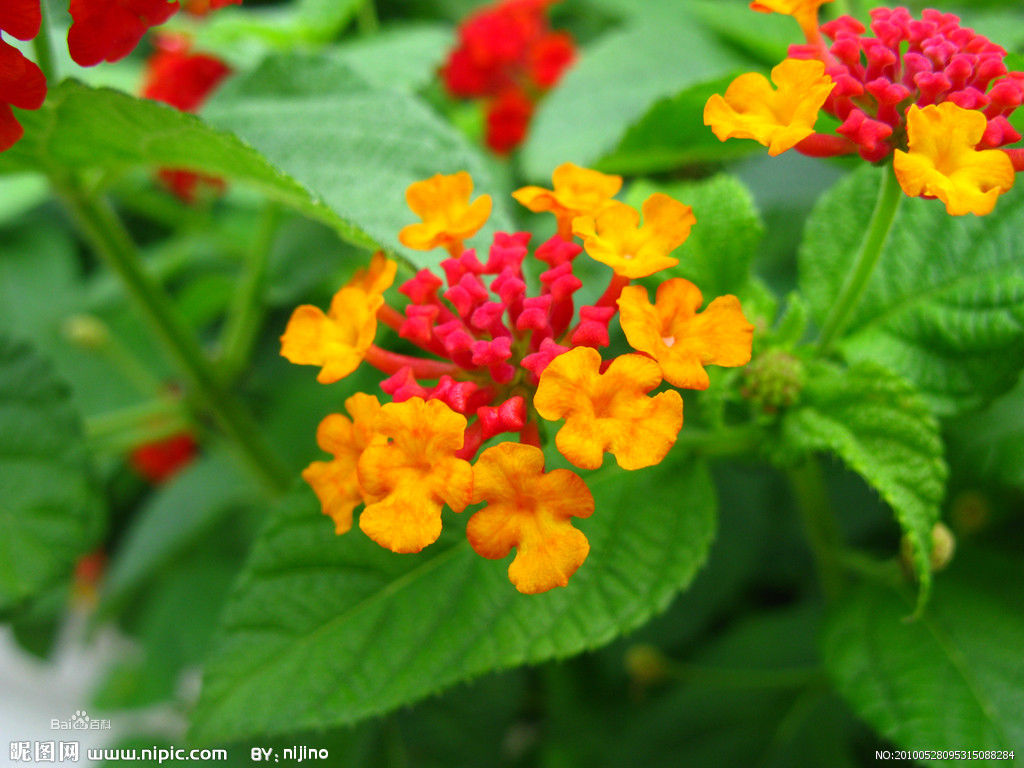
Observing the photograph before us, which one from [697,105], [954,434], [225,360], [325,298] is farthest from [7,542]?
[954,434]

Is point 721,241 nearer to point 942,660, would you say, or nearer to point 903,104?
point 903,104

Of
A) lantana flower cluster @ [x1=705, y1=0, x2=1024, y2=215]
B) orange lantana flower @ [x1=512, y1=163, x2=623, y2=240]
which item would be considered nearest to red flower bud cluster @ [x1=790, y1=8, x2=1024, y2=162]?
lantana flower cluster @ [x1=705, y1=0, x2=1024, y2=215]

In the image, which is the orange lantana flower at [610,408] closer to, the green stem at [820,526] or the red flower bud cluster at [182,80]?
the green stem at [820,526]

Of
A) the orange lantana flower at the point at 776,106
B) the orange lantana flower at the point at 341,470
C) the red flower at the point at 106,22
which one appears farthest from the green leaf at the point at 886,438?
the red flower at the point at 106,22

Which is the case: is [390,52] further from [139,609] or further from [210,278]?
[139,609]

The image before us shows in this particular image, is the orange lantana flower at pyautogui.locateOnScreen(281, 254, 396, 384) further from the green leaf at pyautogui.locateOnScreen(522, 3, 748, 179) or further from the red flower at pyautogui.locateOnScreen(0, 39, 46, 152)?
the green leaf at pyautogui.locateOnScreen(522, 3, 748, 179)

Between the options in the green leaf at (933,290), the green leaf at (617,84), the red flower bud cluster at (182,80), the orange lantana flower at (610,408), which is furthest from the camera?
the red flower bud cluster at (182,80)

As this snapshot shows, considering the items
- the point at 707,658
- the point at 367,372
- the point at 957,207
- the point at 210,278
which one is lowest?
the point at 707,658
